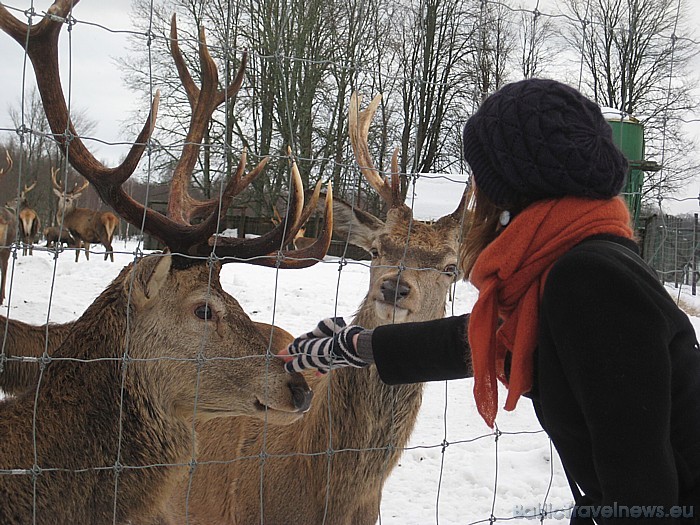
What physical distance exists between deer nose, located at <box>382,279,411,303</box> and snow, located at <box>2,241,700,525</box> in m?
0.30

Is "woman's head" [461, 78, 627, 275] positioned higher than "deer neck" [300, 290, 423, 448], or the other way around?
"woman's head" [461, 78, 627, 275]

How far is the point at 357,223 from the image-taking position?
4230 mm

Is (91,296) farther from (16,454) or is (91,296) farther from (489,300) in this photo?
(489,300)

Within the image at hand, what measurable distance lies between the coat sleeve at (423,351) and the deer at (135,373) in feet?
2.48

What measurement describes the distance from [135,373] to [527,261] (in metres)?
1.79

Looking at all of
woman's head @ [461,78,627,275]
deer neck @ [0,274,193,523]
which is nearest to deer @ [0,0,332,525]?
deer neck @ [0,274,193,523]

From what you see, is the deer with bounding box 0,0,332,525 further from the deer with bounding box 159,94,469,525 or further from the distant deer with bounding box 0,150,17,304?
the distant deer with bounding box 0,150,17,304

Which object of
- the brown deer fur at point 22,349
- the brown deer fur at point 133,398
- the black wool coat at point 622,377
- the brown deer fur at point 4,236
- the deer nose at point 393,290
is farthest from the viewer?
the brown deer fur at point 4,236

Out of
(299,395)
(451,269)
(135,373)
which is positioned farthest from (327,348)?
(451,269)

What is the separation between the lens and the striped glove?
2.33m

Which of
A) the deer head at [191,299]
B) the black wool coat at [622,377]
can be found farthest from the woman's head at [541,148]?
the deer head at [191,299]

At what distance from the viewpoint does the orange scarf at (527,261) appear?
4.90 feet

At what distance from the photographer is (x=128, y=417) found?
2684mm

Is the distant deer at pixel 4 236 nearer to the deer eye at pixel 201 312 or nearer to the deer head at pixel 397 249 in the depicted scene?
the deer head at pixel 397 249
